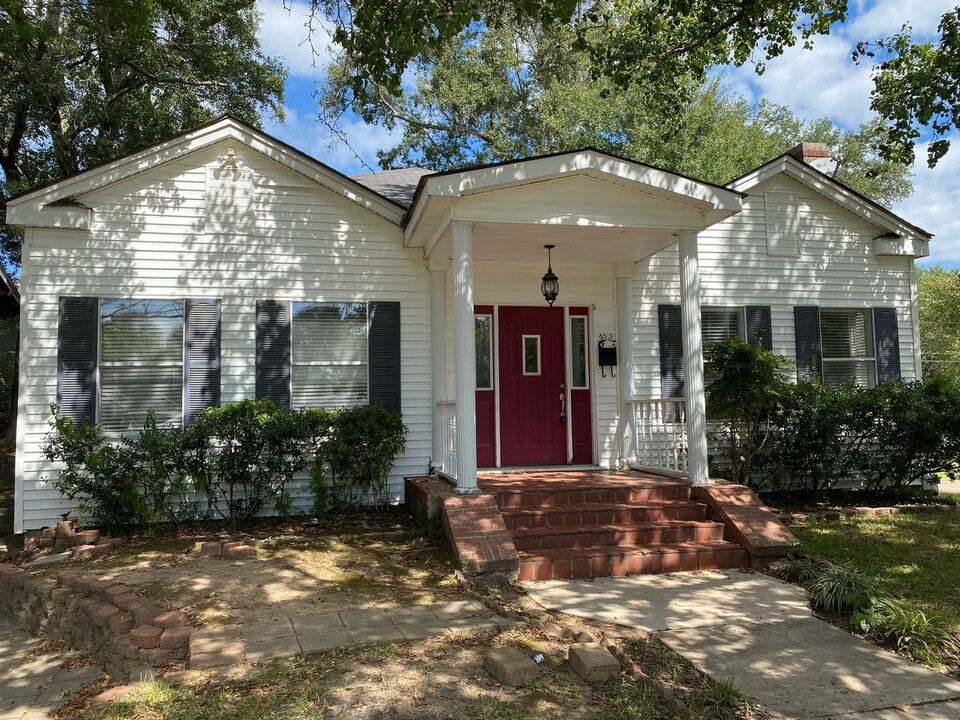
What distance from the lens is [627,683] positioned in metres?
3.37

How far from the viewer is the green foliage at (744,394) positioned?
7336 millimetres

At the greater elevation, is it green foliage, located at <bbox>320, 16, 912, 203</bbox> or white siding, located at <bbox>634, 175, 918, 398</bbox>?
green foliage, located at <bbox>320, 16, 912, 203</bbox>

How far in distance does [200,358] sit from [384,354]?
7.04ft

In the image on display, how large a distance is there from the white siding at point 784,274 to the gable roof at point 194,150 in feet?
12.1

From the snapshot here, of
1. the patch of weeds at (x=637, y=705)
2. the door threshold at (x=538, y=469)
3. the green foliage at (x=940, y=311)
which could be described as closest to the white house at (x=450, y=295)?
the door threshold at (x=538, y=469)

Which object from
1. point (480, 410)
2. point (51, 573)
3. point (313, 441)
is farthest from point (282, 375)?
point (51, 573)

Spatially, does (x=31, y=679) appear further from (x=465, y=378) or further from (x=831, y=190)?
(x=831, y=190)

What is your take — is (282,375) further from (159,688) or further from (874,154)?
(874,154)

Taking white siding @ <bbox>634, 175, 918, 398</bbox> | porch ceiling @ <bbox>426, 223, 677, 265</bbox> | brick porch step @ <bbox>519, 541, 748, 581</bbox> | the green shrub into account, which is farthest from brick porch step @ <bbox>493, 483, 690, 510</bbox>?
the green shrub

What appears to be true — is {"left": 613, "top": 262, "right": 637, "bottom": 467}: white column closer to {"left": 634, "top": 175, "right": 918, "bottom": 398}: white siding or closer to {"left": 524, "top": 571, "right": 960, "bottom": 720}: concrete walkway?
{"left": 634, "top": 175, "right": 918, "bottom": 398}: white siding

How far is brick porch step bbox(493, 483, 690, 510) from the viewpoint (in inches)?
252

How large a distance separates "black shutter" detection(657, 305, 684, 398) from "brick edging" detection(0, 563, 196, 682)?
6414 mm

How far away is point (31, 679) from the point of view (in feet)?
14.6

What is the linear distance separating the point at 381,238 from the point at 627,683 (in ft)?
20.1
